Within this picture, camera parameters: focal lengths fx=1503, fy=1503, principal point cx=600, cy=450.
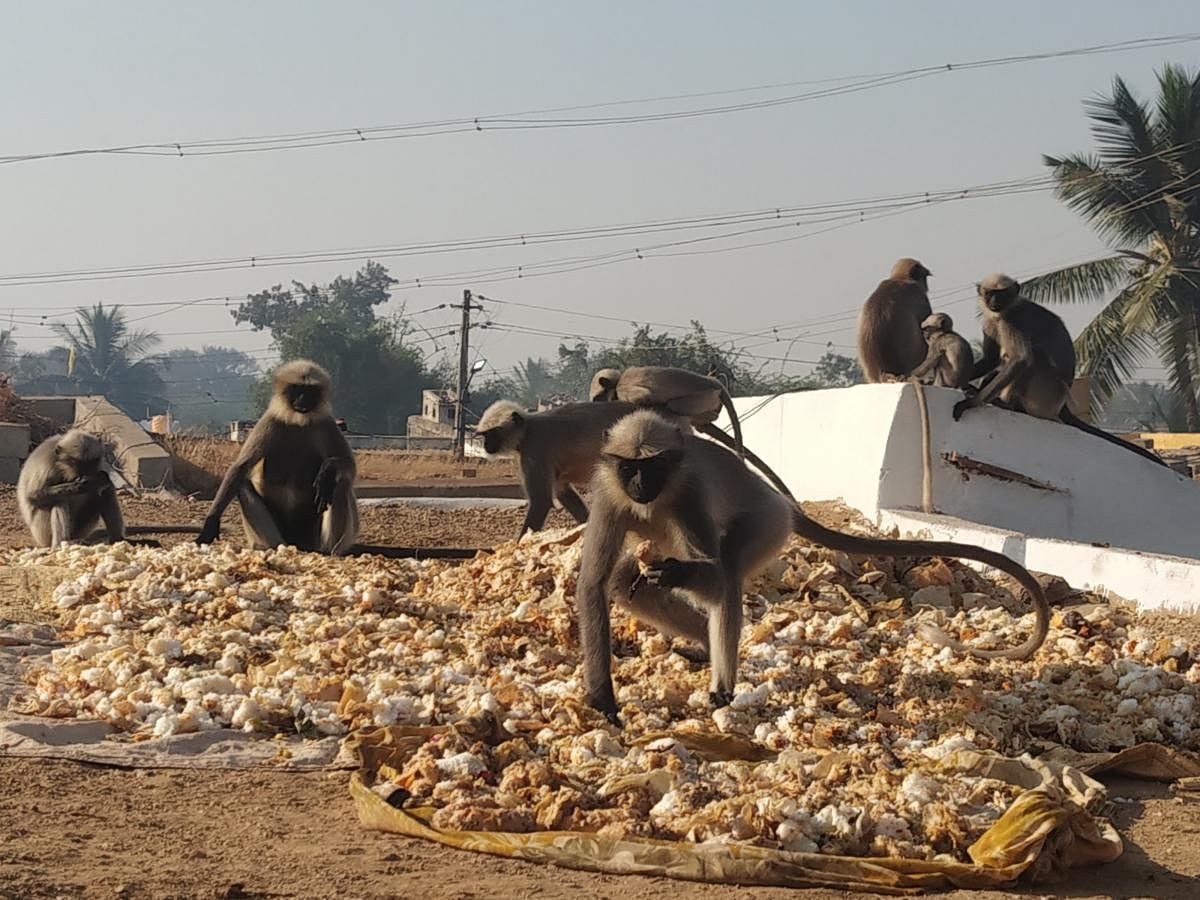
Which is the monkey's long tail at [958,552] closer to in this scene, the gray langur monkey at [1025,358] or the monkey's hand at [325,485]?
the monkey's hand at [325,485]

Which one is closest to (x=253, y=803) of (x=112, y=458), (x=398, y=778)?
(x=398, y=778)

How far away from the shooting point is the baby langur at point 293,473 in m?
9.82

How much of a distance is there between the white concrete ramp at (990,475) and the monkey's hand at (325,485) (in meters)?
3.69

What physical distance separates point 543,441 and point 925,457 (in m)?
2.74

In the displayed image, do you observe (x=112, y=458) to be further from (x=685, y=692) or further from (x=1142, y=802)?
A: (x=1142, y=802)

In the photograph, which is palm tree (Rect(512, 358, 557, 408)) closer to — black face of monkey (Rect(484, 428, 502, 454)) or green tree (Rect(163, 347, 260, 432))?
green tree (Rect(163, 347, 260, 432))

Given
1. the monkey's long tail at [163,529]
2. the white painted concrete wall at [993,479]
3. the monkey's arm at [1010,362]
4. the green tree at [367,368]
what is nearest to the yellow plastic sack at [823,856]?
the white painted concrete wall at [993,479]

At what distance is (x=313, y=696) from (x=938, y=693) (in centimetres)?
238

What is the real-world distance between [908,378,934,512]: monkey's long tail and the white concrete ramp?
4 centimetres

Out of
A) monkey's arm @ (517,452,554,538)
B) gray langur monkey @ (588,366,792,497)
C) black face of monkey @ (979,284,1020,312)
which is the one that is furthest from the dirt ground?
black face of monkey @ (979,284,1020,312)

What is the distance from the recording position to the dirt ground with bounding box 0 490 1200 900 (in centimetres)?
358

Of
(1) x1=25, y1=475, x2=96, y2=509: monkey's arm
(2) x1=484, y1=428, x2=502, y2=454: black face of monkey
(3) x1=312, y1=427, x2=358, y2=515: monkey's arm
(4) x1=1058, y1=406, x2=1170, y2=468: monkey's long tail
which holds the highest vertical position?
(4) x1=1058, y1=406, x2=1170, y2=468: monkey's long tail

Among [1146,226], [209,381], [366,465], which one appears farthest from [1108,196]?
[209,381]

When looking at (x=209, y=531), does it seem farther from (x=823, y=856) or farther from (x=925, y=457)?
(x=823, y=856)
